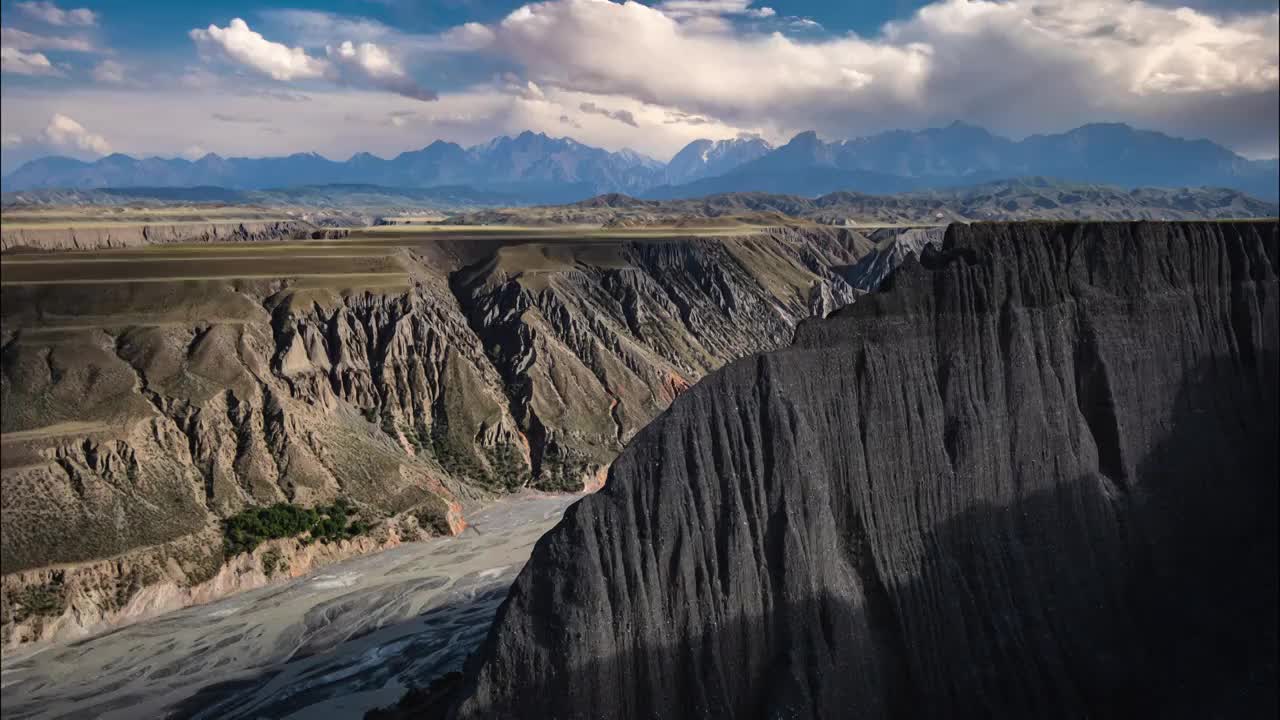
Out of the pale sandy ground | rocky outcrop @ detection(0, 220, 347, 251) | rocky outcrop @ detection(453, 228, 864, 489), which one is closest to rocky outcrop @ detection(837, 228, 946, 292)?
rocky outcrop @ detection(453, 228, 864, 489)

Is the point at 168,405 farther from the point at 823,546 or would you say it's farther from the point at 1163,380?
the point at 1163,380

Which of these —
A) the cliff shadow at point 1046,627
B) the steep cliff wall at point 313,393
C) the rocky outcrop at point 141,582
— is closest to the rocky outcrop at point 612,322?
the steep cliff wall at point 313,393

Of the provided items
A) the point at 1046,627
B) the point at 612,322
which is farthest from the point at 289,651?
the point at 612,322

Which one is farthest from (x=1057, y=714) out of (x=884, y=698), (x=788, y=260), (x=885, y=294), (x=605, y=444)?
(x=788, y=260)

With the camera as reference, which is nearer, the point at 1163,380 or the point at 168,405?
the point at 1163,380

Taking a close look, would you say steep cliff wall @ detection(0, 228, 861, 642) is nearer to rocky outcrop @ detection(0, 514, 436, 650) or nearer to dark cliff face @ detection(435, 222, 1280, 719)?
rocky outcrop @ detection(0, 514, 436, 650)

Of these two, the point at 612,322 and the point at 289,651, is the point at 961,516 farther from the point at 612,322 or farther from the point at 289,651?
the point at 612,322
